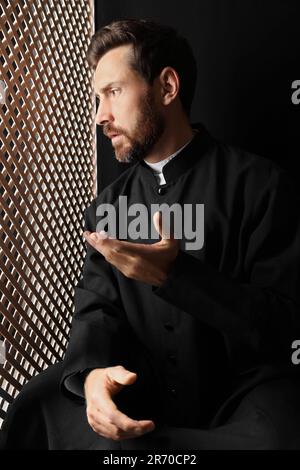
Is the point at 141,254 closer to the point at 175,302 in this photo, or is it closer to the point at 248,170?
the point at 175,302

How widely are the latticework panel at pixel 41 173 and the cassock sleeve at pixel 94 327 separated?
0.18m

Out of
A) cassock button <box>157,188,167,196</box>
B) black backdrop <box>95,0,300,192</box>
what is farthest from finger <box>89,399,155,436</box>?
black backdrop <box>95,0,300,192</box>

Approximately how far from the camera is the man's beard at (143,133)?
50.0 inches

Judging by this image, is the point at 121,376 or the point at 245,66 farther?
the point at 245,66

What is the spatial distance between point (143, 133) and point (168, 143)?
74mm

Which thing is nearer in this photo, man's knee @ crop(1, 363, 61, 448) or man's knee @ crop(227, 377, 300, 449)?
man's knee @ crop(227, 377, 300, 449)

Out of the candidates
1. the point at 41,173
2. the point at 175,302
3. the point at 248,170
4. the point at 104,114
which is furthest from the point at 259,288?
the point at 41,173

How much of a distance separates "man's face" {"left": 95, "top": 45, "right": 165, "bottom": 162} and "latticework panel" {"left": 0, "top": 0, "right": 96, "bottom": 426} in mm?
241

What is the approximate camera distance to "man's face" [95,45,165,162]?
4.17 ft

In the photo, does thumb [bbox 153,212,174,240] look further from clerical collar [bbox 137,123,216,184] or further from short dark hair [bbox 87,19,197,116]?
short dark hair [bbox 87,19,197,116]

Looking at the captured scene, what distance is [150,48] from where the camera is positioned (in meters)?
1.30

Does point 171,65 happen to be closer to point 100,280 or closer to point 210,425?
point 100,280
